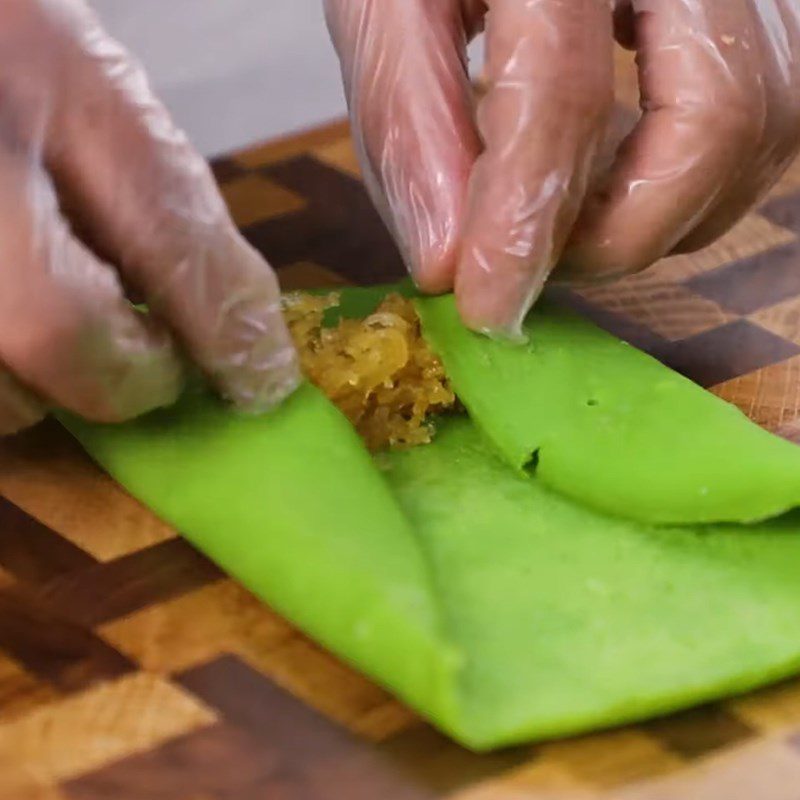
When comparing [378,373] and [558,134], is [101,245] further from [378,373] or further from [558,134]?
[558,134]

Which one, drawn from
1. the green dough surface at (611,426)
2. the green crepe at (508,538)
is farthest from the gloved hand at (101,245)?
the green dough surface at (611,426)

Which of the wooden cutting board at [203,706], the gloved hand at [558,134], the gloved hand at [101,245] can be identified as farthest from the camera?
the gloved hand at [558,134]

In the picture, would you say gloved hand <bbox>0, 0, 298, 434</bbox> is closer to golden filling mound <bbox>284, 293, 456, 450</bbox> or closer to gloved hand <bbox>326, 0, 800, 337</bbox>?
golden filling mound <bbox>284, 293, 456, 450</bbox>

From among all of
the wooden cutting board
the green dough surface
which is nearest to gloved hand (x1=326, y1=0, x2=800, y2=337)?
the green dough surface

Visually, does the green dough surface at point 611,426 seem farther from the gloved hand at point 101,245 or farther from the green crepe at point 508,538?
the gloved hand at point 101,245

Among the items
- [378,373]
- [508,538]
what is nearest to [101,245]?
[378,373]
